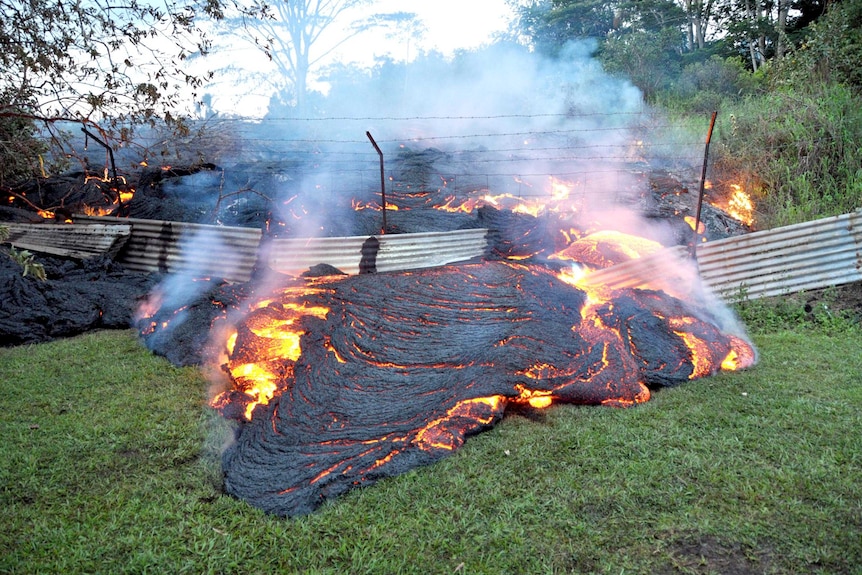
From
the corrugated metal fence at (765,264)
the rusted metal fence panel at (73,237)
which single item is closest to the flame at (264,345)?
the rusted metal fence panel at (73,237)

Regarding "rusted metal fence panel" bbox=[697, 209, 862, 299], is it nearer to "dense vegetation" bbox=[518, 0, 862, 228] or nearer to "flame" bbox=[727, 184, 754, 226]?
"dense vegetation" bbox=[518, 0, 862, 228]

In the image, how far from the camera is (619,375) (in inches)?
193

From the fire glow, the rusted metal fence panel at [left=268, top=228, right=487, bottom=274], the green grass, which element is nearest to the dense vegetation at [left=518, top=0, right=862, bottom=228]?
the fire glow

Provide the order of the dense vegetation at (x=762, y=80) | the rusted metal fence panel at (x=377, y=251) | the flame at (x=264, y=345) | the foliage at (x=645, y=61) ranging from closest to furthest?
the flame at (x=264, y=345) < the rusted metal fence panel at (x=377, y=251) < the dense vegetation at (x=762, y=80) < the foliage at (x=645, y=61)

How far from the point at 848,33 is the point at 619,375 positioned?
10897 millimetres

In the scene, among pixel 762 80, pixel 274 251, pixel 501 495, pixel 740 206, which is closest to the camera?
pixel 501 495

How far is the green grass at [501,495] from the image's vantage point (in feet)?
9.92

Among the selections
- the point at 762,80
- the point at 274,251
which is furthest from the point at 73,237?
the point at 762,80

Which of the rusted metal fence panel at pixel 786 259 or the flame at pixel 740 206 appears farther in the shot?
the flame at pixel 740 206

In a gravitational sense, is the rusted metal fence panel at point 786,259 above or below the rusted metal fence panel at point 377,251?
above

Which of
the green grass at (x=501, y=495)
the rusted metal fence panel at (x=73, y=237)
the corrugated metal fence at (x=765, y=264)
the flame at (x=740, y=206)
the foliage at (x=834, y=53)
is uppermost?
the foliage at (x=834, y=53)

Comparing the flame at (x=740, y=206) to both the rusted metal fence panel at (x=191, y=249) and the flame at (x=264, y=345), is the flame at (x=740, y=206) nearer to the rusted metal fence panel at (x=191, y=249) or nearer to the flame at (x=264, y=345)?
the flame at (x=264, y=345)

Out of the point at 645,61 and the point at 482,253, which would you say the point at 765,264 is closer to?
the point at 482,253

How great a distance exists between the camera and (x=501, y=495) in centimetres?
353
